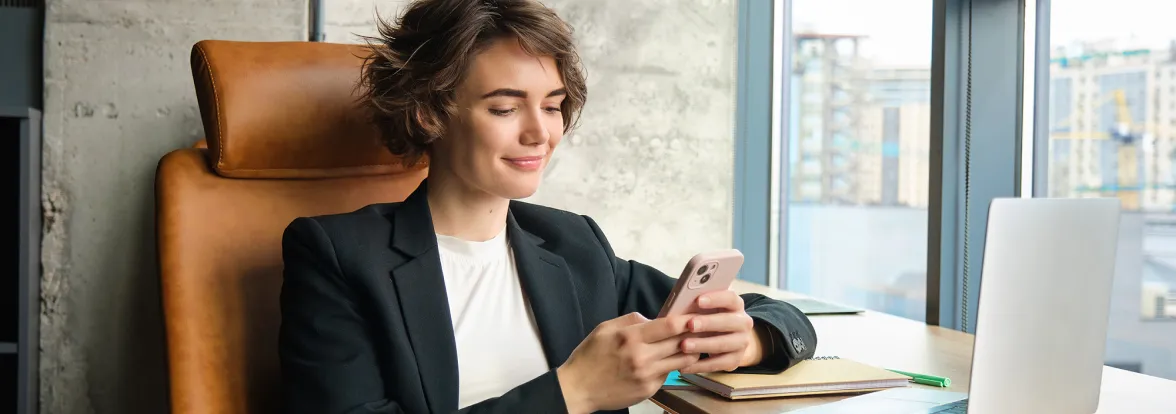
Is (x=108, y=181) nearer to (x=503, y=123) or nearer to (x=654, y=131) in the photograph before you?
(x=503, y=123)

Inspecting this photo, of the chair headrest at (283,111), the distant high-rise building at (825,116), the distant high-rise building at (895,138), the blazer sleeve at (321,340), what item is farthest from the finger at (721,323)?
the distant high-rise building at (825,116)

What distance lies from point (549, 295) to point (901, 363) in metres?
0.51

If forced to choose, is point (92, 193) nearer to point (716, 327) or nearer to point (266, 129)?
point (266, 129)

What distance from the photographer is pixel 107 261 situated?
1.75 meters

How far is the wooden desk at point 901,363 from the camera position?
1.07m

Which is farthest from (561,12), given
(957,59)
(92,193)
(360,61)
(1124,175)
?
(1124,175)

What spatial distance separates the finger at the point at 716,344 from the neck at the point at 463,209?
1.31ft

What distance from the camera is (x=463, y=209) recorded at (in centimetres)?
133

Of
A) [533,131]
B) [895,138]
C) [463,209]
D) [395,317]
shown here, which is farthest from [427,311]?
[895,138]

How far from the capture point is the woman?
108cm

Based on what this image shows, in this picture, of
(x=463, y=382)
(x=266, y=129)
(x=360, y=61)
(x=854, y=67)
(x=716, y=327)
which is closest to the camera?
(x=716, y=327)

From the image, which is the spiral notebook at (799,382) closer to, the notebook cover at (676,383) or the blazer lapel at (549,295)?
the notebook cover at (676,383)

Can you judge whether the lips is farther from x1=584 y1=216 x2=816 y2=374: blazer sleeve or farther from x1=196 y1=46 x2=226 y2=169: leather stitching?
x1=196 y1=46 x2=226 y2=169: leather stitching

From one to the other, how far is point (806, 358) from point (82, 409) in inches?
53.5
